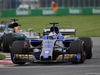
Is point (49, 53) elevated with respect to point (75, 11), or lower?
elevated

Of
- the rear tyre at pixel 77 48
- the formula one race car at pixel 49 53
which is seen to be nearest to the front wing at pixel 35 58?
the formula one race car at pixel 49 53

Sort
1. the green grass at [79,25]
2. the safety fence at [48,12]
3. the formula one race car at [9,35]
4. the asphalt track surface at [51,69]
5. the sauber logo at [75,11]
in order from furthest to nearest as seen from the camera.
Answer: the sauber logo at [75,11] → the safety fence at [48,12] → the green grass at [79,25] → the formula one race car at [9,35] → the asphalt track surface at [51,69]

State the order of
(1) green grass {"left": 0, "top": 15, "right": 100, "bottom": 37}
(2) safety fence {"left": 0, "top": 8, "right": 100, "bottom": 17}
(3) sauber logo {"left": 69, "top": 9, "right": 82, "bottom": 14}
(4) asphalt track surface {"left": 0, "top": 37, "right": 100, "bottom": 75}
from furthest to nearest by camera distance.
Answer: (3) sauber logo {"left": 69, "top": 9, "right": 82, "bottom": 14}, (2) safety fence {"left": 0, "top": 8, "right": 100, "bottom": 17}, (1) green grass {"left": 0, "top": 15, "right": 100, "bottom": 37}, (4) asphalt track surface {"left": 0, "top": 37, "right": 100, "bottom": 75}

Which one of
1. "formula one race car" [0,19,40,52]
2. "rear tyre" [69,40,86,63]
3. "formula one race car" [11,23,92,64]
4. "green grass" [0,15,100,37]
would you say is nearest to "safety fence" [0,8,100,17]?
"green grass" [0,15,100,37]

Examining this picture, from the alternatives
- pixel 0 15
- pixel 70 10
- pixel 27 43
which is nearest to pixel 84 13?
pixel 70 10

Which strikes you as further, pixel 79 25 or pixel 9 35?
pixel 79 25

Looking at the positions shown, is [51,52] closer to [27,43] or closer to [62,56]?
[62,56]

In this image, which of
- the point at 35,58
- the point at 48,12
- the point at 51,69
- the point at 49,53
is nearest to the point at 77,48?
the point at 49,53

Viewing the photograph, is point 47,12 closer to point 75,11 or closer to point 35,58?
point 75,11

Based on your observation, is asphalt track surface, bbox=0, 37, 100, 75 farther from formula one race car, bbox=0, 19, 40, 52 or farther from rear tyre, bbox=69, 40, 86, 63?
formula one race car, bbox=0, 19, 40, 52

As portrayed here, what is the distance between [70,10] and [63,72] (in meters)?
46.6

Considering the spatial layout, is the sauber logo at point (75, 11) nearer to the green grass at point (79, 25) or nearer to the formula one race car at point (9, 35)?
the green grass at point (79, 25)

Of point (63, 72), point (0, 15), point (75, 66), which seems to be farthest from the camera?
point (0, 15)

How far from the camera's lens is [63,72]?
10672 millimetres
